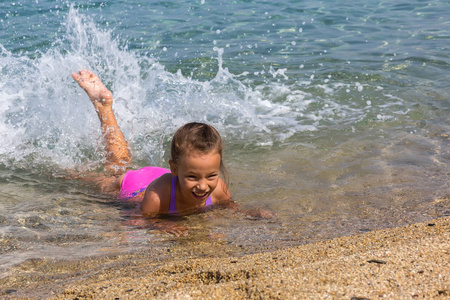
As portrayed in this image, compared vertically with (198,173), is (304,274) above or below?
above

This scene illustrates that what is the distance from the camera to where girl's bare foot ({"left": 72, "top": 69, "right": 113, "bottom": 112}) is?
5027mm

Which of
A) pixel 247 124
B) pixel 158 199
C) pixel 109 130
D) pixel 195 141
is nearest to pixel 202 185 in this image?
pixel 195 141

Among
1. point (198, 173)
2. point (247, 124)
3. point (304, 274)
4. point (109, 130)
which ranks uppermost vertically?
point (304, 274)

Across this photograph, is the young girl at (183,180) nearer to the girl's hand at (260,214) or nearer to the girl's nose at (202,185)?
the girl's nose at (202,185)

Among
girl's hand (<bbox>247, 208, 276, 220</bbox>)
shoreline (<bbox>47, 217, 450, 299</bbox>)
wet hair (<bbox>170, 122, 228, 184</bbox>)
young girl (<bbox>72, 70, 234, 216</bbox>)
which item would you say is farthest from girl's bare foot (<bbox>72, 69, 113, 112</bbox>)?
shoreline (<bbox>47, 217, 450, 299</bbox>)

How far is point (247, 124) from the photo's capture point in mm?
5723

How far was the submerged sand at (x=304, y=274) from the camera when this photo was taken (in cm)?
187

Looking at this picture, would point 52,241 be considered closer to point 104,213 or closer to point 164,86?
point 104,213

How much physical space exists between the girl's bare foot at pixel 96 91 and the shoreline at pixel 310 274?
108 inches

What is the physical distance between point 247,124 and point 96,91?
1754 millimetres

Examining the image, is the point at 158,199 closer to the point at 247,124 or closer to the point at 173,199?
the point at 173,199

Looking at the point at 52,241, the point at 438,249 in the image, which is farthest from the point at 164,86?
the point at 438,249

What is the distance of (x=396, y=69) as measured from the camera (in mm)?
7371

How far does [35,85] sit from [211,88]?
7.36 ft
